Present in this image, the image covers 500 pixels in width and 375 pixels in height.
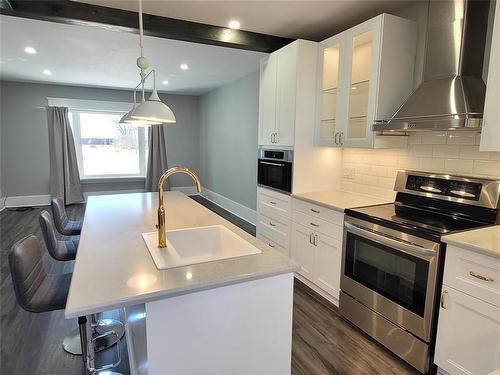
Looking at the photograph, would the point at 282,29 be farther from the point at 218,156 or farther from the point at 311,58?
the point at 218,156

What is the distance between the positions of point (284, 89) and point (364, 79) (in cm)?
81

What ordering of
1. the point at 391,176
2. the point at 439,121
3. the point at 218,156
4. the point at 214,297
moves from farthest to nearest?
the point at 218,156 → the point at 391,176 → the point at 439,121 → the point at 214,297

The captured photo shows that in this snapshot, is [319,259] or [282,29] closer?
[319,259]

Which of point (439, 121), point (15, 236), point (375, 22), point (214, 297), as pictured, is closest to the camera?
point (214, 297)

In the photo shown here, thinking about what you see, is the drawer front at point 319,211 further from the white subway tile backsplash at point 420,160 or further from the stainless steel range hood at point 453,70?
the stainless steel range hood at point 453,70

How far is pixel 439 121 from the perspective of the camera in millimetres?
1946

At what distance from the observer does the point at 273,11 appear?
2.67 metres

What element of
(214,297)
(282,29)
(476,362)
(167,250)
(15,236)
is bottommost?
(15,236)

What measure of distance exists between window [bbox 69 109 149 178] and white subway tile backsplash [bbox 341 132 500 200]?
5366 mm

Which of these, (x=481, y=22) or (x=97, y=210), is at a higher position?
(x=481, y=22)

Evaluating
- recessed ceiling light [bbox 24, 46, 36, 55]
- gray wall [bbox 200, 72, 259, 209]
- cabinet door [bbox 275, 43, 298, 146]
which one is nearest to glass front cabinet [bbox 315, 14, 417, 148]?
cabinet door [bbox 275, 43, 298, 146]

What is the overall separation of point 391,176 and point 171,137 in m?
5.87

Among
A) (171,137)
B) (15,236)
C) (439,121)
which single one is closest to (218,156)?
(171,137)

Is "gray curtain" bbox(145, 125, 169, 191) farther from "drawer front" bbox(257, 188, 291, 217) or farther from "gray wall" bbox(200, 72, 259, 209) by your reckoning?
"drawer front" bbox(257, 188, 291, 217)
